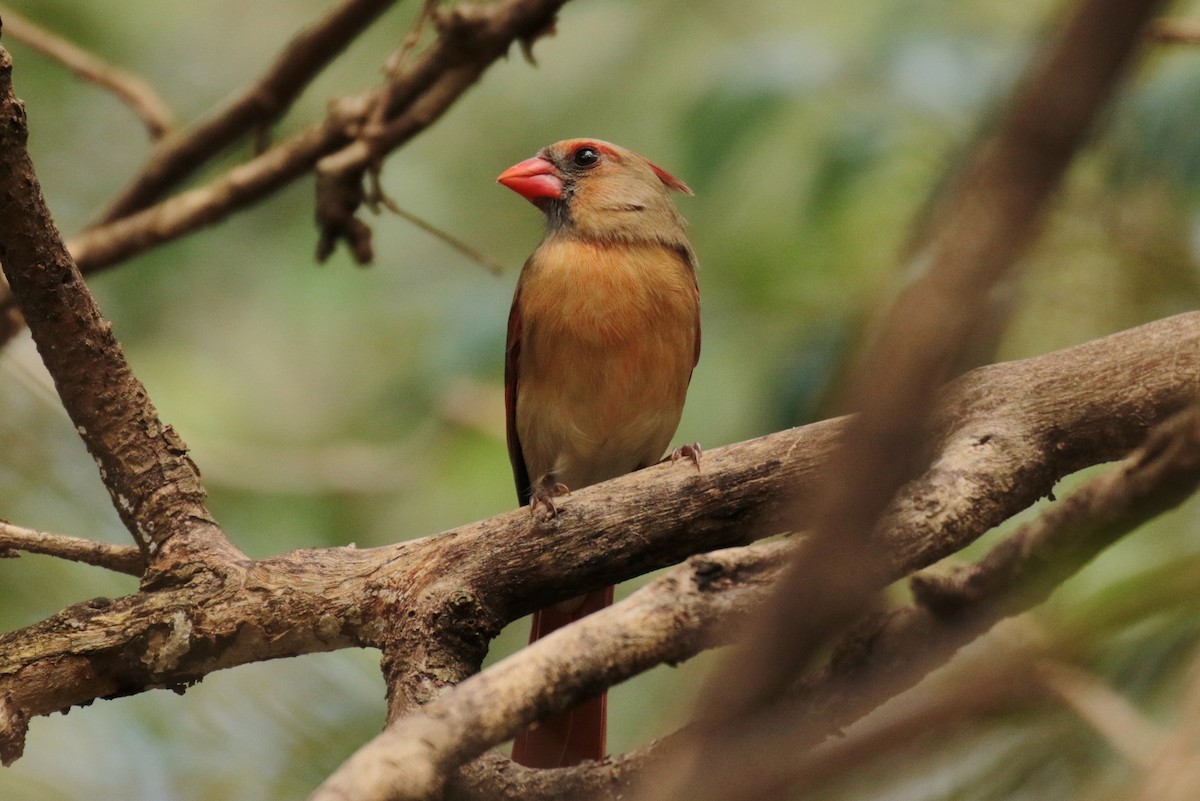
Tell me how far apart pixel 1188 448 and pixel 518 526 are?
157 cm

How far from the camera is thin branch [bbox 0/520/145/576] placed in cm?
253

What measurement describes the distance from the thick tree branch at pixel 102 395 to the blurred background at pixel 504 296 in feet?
2.59

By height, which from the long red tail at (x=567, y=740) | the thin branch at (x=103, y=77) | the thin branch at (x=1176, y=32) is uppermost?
the thin branch at (x=103, y=77)

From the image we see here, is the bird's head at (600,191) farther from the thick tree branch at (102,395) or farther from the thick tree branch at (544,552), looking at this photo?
the thick tree branch at (102,395)

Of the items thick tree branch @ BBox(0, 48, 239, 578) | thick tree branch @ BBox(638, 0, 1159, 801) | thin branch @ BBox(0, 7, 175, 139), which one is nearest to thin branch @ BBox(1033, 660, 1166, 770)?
thick tree branch @ BBox(638, 0, 1159, 801)

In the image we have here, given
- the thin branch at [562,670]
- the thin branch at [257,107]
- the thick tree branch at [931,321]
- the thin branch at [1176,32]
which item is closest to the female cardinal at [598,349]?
the thin branch at [257,107]

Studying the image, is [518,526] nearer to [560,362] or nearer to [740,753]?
[560,362]

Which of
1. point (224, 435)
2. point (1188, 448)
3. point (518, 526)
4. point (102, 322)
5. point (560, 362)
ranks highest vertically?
point (224, 435)

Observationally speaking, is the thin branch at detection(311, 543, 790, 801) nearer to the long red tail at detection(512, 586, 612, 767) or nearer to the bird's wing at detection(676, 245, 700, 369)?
the long red tail at detection(512, 586, 612, 767)

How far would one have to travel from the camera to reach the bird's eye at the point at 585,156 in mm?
4371

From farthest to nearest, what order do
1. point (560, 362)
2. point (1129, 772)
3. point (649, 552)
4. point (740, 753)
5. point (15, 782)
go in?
1. point (560, 362)
2. point (15, 782)
3. point (649, 552)
4. point (1129, 772)
5. point (740, 753)

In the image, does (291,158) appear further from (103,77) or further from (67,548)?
(67,548)

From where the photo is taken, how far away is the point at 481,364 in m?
5.10

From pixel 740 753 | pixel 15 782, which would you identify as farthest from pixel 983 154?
pixel 15 782
